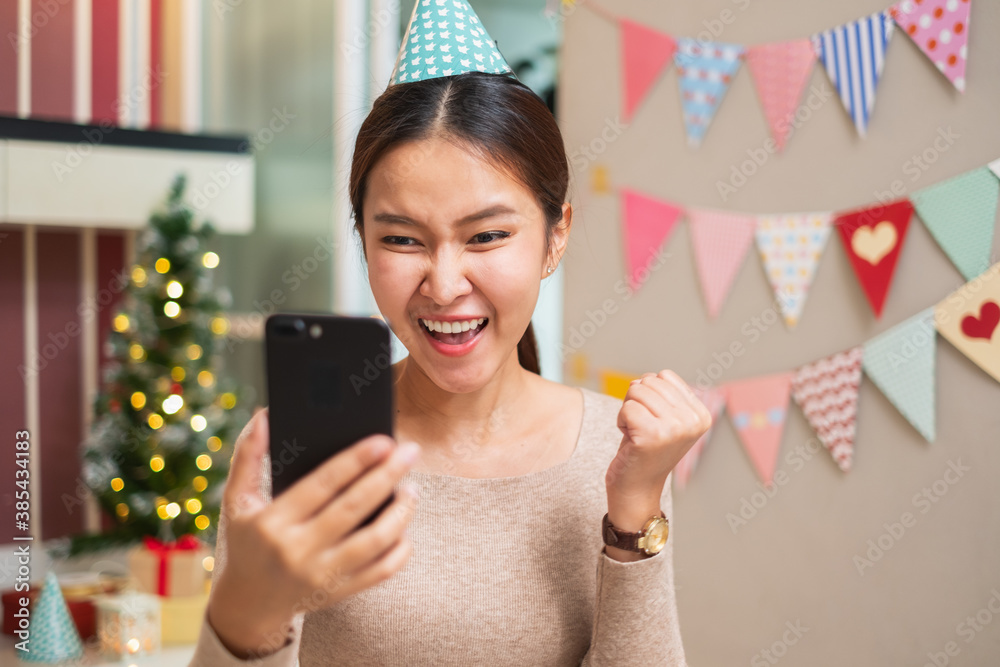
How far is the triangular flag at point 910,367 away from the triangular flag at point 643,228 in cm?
→ 60

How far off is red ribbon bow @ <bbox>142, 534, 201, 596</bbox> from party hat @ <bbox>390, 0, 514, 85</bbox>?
6.39ft

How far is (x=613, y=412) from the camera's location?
126 cm

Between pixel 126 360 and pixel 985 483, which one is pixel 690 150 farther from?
pixel 126 360

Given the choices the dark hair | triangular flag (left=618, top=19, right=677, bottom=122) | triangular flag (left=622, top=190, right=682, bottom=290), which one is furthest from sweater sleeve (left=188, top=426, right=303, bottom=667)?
triangular flag (left=618, top=19, right=677, bottom=122)

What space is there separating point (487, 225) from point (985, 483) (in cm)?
107

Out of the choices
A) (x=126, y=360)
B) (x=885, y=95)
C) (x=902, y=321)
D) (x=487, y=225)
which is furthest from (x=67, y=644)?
(x=885, y=95)

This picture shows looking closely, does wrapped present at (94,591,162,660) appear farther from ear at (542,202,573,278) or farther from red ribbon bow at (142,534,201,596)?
ear at (542,202,573,278)

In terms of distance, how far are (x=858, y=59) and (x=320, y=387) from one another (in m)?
1.35

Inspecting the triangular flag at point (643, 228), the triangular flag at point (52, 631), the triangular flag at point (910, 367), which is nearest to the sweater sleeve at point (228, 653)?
the triangular flag at point (910, 367)

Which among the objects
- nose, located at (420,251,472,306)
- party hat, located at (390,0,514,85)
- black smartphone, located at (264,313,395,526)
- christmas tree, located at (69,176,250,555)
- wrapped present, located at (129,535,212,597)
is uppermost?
party hat, located at (390,0,514,85)

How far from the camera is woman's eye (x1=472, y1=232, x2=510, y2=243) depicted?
102cm

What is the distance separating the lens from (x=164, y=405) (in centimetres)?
276

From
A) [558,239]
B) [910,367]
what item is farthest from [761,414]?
[558,239]

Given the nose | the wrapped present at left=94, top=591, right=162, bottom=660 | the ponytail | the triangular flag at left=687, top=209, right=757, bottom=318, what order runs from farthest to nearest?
the wrapped present at left=94, top=591, right=162, bottom=660
the triangular flag at left=687, top=209, right=757, bottom=318
the ponytail
the nose
